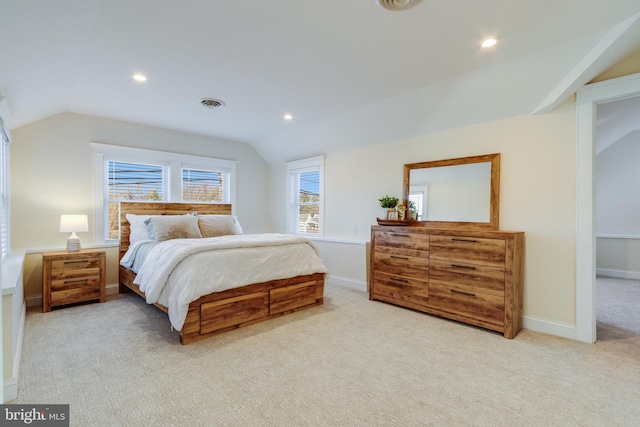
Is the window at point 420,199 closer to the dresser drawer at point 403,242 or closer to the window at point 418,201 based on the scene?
the window at point 418,201

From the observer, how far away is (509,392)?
6.47 feet

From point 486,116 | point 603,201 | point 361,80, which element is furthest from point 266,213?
point 603,201

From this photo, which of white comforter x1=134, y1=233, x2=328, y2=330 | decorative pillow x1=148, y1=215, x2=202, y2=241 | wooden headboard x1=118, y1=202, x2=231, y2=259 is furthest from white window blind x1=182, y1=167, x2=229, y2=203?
white comforter x1=134, y1=233, x2=328, y2=330

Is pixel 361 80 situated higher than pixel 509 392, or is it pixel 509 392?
pixel 361 80

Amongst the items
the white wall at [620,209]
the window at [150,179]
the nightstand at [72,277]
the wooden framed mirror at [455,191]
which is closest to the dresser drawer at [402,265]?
the wooden framed mirror at [455,191]

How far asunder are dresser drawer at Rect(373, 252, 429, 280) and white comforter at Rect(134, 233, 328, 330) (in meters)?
1.05

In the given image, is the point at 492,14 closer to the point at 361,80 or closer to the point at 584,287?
the point at 361,80

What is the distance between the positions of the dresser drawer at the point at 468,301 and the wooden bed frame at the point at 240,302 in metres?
1.37

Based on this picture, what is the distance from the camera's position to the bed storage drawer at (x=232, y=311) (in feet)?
9.10

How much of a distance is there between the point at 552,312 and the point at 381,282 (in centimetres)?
176

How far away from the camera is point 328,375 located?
217cm

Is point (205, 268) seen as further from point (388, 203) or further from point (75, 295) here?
point (388, 203)

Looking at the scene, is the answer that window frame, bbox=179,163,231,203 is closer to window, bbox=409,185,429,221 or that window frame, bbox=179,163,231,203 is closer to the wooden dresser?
the wooden dresser

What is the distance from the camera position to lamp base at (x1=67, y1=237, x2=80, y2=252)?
3.78m
